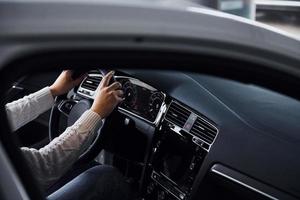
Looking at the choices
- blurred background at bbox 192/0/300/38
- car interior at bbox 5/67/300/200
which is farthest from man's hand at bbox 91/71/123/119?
blurred background at bbox 192/0/300/38

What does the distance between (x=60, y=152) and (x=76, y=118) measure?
930mm

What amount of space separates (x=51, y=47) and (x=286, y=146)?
1.34 metres

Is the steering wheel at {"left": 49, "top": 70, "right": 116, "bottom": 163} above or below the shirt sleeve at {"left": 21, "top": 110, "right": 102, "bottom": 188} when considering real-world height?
below

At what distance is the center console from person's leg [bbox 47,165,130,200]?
271 millimetres

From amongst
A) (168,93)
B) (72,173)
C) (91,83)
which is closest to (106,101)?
(168,93)

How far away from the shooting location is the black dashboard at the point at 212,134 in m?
2.09

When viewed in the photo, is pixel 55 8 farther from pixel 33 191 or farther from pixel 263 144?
pixel 263 144

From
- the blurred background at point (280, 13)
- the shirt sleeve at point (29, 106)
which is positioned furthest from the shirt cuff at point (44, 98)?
the blurred background at point (280, 13)

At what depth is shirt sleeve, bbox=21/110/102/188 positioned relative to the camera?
183 centimetres

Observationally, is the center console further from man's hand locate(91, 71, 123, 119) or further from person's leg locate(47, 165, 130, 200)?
man's hand locate(91, 71, 123, 119)

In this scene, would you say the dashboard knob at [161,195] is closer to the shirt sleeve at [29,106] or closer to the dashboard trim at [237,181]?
the dashboard trim at [237,181]

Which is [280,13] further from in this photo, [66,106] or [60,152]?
[60,152]

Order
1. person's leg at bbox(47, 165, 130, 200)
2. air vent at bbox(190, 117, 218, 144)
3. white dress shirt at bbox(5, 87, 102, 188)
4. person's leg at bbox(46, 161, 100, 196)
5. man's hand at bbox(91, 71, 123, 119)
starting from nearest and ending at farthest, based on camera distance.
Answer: white dress shirt at bbox(5, 87, 102, 188) → person's leg at bbox(47, 165, 130, 200) → man's hand at bbox(91, 71, 123, 119) → air vent at bbox(190, 117, 218, 144) → person's leg at bbox(46, 161, 100, 196)

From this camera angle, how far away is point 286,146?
2.05m
